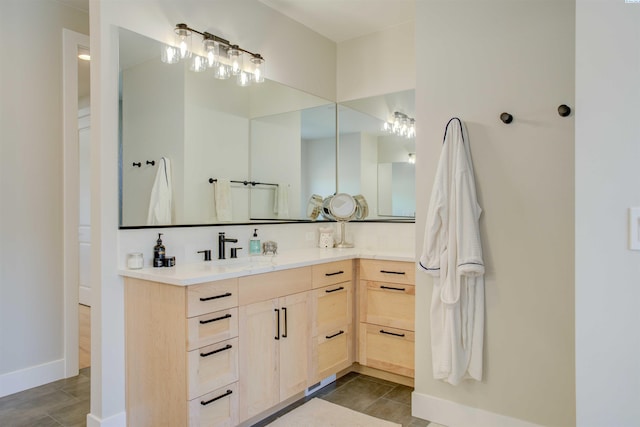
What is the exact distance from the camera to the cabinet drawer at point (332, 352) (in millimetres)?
2695

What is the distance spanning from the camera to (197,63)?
A: 8.61 feet

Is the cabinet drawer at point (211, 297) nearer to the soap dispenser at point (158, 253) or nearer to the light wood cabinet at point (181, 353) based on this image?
the light wood cabinet at point (181, 353)

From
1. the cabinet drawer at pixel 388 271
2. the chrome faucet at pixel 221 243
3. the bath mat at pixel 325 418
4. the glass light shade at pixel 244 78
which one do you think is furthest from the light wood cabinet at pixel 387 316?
the glass light shade at pixel 244 78

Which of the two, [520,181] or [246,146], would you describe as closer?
[520,181]

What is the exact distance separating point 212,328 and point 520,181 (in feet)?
5.73

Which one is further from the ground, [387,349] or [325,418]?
[387,349]

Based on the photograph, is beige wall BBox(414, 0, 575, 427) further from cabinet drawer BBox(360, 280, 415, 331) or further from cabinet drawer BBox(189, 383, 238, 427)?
cabinet drawer BBox(189, 383, 238, 427)

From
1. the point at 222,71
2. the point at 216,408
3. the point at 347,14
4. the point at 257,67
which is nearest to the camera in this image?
the point at 216,408

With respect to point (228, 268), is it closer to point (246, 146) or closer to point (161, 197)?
point (161, 197)

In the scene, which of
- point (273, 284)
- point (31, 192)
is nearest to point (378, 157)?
point (273, 284)

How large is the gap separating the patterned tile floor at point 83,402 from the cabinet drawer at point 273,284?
0.75 metres

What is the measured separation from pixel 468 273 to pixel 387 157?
1642mm

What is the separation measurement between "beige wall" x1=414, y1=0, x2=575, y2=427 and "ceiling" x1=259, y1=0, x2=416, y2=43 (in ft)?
2.97
